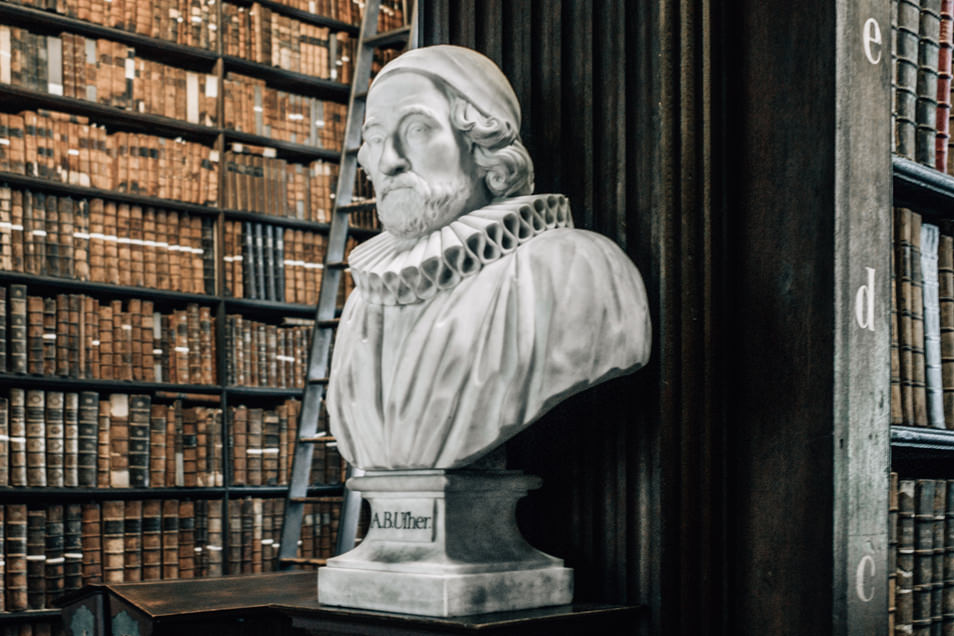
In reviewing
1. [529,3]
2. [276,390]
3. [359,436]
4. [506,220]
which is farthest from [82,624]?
[276,390]

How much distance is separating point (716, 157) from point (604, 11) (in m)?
0.34

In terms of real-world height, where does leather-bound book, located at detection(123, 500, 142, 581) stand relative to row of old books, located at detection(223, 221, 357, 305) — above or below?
below

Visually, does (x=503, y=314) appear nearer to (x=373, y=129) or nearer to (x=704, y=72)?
(x=373, y=129)

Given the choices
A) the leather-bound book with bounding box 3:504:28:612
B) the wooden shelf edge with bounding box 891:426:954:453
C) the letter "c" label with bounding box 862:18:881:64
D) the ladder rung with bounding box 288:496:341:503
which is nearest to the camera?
the letter "c" label with bounding box 862:18:881:64

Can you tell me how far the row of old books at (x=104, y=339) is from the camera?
3.51 metres

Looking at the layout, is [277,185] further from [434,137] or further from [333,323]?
[434,137]

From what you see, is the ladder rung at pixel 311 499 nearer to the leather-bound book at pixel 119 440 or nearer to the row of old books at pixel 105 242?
the leather-bound book at pixel 119 440

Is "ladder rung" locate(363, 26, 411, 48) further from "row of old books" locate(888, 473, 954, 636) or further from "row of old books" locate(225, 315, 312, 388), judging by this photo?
"row of old books" locate(888, 473, 954, 636)

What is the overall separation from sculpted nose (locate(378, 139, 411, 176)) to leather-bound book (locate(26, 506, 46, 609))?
2.32 metres

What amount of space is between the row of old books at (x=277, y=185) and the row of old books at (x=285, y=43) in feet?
1.11

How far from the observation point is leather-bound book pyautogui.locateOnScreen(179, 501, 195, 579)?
12.7ft

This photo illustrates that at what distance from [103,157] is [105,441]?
93cm

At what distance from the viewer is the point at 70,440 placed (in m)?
3.60

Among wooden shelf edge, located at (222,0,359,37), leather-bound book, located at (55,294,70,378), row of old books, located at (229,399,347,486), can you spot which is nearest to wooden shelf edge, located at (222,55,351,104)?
wooden shelf edge, located at (222,0,359,37)
